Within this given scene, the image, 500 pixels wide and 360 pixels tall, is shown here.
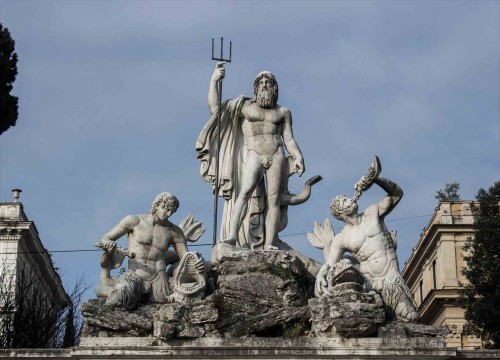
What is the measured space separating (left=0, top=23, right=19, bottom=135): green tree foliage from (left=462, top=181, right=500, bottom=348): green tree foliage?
1563cm

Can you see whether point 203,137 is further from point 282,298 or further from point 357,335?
point 357,335

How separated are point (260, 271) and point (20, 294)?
13667mm

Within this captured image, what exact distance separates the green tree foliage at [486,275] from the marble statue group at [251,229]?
1818 cm

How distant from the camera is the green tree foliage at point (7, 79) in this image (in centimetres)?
2730

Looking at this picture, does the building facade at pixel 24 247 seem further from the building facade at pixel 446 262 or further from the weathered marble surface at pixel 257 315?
the weathered marble surface at pixel 257 315

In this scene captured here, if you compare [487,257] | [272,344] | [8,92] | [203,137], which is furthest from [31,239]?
[272,344]

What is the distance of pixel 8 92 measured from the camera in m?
27.8

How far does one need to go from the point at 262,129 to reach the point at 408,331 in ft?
14.0

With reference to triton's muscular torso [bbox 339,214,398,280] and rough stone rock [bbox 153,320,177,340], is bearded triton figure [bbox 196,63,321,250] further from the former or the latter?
rough stone rock [bbox 153,320,177,340]

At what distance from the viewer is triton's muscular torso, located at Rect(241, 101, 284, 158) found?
52.9 feet

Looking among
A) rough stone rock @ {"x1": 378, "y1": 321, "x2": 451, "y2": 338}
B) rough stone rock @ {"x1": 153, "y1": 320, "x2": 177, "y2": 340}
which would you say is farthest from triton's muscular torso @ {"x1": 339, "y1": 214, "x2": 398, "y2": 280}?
rough stone rock @ {"x1": 153, "y1": 320, "x2": 177, "y2": 340}

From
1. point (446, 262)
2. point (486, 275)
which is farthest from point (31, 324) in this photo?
point (446, 262)

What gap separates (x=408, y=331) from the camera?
13.5 meters

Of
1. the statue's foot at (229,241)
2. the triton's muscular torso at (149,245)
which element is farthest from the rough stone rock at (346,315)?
the triton's muscular torso at (149,245)
